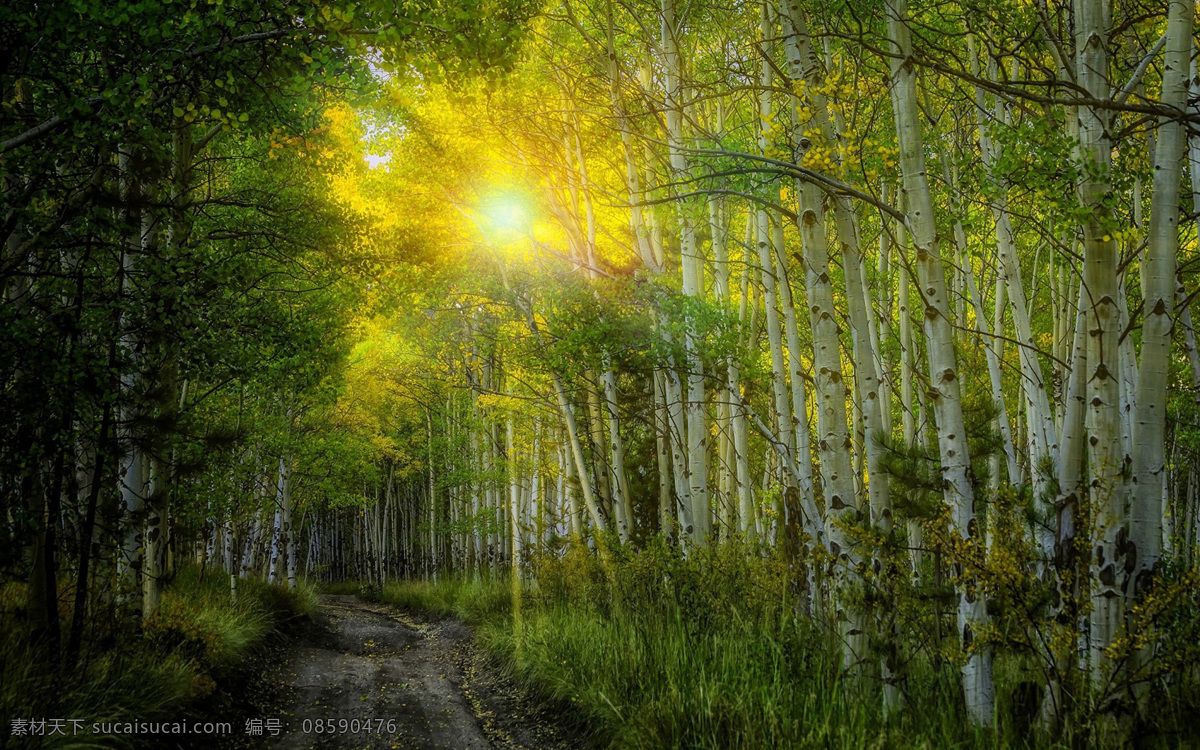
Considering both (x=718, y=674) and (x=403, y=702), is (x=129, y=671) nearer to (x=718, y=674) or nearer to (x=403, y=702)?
(x=403, y=702)

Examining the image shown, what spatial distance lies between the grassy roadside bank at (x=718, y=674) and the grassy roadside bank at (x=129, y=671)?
3.15m

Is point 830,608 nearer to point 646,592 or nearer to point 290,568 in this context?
point 646,592

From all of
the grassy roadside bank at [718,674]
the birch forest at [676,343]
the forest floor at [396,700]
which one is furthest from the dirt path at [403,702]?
the birch forest at [676,343]

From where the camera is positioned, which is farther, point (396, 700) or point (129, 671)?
point (396, 700)

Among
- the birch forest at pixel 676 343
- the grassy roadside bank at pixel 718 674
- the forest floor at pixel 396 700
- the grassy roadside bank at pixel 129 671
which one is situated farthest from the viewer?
the forest floor at pixel 396 700

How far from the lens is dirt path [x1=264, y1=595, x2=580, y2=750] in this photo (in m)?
6.05

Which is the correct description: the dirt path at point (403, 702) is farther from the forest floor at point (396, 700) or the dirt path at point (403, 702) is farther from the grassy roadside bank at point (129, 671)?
the grassy roadside bank at point (129, 671)

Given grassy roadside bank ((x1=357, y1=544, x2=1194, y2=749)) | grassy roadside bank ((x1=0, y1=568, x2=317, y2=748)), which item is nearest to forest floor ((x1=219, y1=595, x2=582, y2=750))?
grassy roadside bank ((x1=357, y1=544, x2=1194, y2=749))

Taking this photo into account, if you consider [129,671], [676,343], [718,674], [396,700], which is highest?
[676,343]

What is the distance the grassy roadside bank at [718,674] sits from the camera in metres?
4.06

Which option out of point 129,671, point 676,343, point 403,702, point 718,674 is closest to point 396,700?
point 403,702

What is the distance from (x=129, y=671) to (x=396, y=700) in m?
2.86

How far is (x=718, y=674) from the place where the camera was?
17.4 feet

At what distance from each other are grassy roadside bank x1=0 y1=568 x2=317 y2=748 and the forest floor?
602mm
